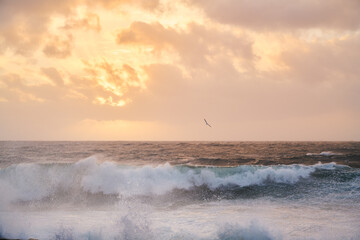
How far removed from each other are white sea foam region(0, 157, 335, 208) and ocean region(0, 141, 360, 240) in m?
0.06

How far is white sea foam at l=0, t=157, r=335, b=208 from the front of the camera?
15141 millimetres

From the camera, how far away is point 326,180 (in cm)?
1695

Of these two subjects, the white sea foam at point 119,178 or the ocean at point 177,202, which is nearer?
the ocean at point 177,202

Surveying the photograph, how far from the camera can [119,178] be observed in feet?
54.6

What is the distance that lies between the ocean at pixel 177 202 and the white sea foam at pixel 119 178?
0.18 ft

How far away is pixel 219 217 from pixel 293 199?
5.01 metres

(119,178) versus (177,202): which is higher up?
(119,178)

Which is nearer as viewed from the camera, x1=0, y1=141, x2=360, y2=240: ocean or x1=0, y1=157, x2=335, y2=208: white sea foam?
x1=0, y1=141, x2=360, y2=240: ocean

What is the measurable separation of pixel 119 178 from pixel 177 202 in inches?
203

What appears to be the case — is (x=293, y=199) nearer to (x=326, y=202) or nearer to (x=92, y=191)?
(x=326, y=202)

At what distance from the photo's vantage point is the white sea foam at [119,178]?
1514 cm

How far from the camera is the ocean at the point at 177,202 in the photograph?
8.37 meters

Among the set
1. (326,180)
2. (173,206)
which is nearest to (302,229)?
(173,206)

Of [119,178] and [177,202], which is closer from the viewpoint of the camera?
[177,202]
